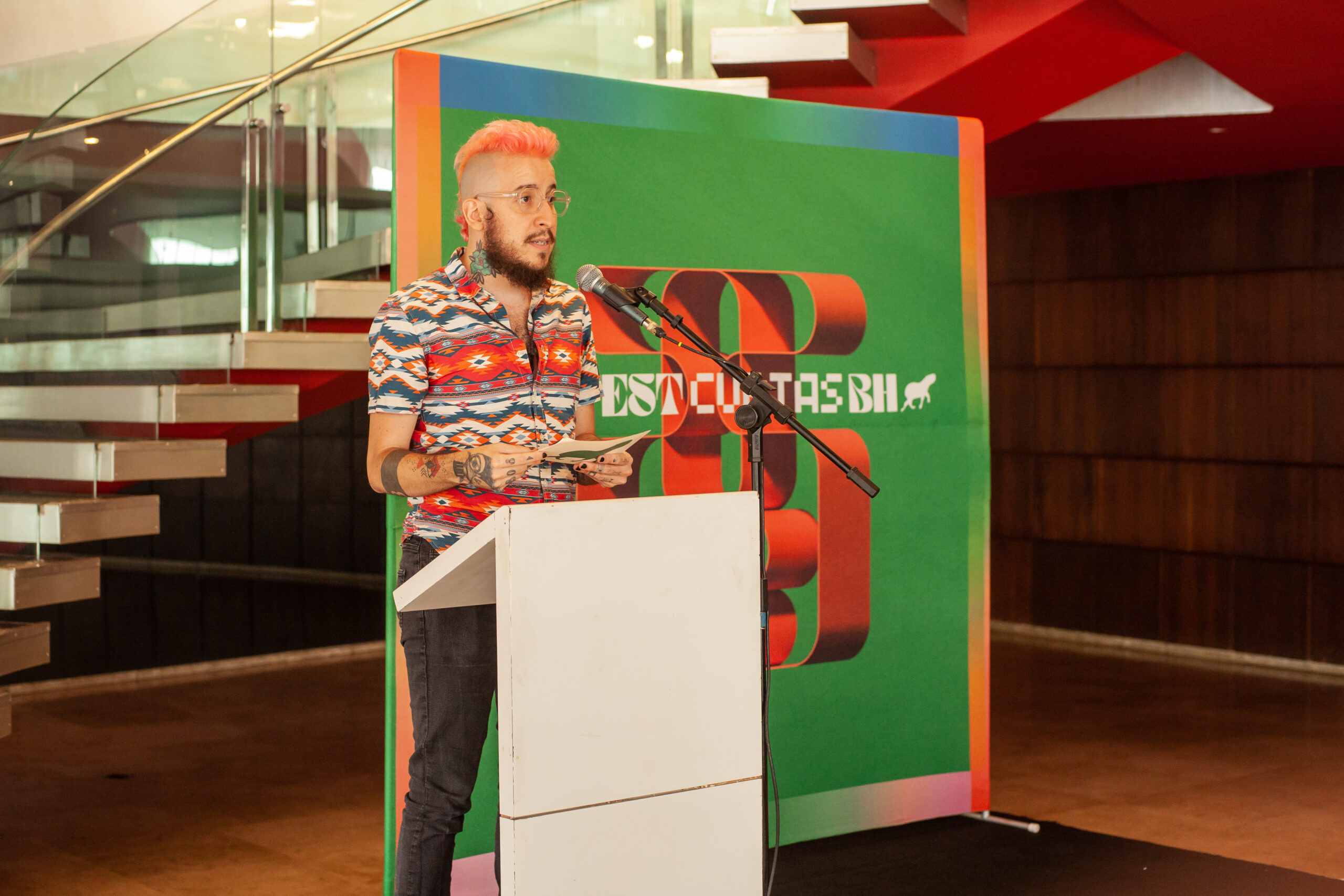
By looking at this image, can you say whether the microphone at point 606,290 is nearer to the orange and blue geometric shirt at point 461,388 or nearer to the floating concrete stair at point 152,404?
the orange and blue geometric shirt at point 461,388

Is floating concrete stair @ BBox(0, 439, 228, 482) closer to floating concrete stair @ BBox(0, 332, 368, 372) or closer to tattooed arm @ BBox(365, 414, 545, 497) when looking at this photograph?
floating concrete stair @ BBox(0, 332, 368, 372)

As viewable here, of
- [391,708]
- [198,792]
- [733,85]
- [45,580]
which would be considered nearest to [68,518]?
[45,580]

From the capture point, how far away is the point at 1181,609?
6.91 meters

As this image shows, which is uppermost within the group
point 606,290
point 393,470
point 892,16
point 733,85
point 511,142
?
point 892,16

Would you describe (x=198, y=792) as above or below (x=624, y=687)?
below

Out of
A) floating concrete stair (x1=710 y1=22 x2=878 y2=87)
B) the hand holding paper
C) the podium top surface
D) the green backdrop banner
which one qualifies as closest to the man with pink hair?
the hand holding paper

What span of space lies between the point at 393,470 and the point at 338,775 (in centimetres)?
263

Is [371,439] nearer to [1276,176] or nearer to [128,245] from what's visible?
[128,245]

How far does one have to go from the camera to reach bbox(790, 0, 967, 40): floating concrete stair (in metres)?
3.85

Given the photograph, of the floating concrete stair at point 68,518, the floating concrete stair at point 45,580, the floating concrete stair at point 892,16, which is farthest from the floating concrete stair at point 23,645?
the floating concrete stair at point 892,16

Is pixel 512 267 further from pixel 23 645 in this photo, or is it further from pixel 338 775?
pixel 338 775

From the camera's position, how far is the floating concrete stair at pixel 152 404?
365 cm

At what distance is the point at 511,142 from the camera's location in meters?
2.72

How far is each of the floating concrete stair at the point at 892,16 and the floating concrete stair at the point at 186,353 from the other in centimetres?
175
